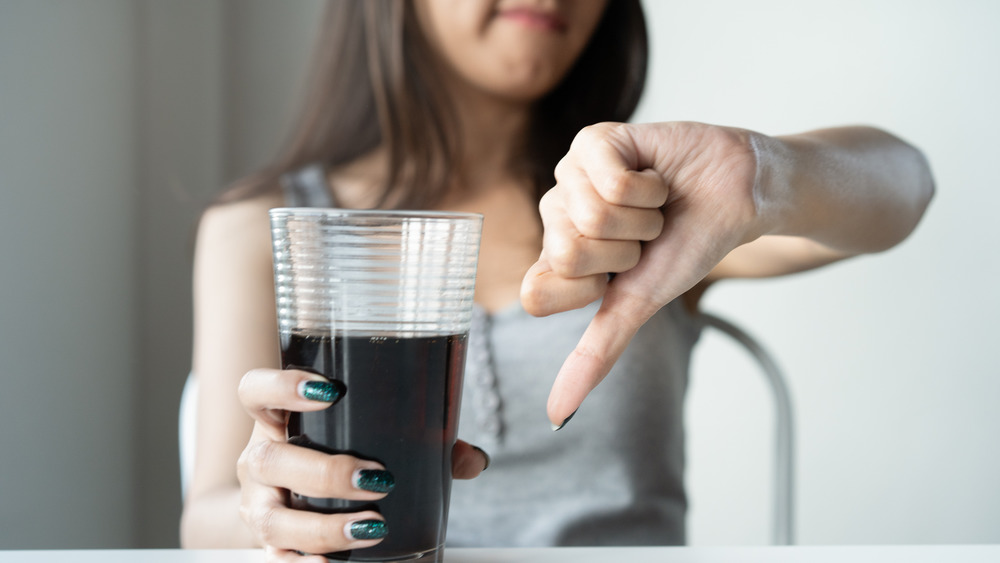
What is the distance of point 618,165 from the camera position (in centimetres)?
39

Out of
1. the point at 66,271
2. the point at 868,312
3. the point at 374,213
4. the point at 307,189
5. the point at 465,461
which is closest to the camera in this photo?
the point at 374,213

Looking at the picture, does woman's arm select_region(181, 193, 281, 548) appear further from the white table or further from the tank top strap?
the white table

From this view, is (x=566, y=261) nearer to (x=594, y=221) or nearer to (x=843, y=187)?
(x=594, y=221)

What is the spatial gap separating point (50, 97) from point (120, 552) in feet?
4.39

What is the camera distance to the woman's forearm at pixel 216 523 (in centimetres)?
95

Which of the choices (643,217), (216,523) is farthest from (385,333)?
(216,523)

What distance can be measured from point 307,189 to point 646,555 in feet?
3.14

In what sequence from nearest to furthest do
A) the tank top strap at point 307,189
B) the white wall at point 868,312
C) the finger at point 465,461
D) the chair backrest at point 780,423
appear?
the finger at point 465,461, the chair backrest at point 780,423, the tank top strap at point 307,189, the white wall at point 868,312

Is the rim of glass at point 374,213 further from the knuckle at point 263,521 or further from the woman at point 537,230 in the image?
the knuckle at point 263,521

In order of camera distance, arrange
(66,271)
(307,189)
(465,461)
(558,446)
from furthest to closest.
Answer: (66,271)
(307,189)
(558,446)
(465,461)

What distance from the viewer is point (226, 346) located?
116 centimetres

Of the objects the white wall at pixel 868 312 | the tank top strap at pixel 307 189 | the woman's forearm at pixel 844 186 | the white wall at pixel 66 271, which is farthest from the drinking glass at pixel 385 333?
the white wall at pixel 868 312

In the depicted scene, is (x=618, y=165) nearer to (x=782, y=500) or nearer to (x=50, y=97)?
(x=782, y=500)

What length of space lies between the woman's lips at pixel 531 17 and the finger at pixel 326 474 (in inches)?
35.0
